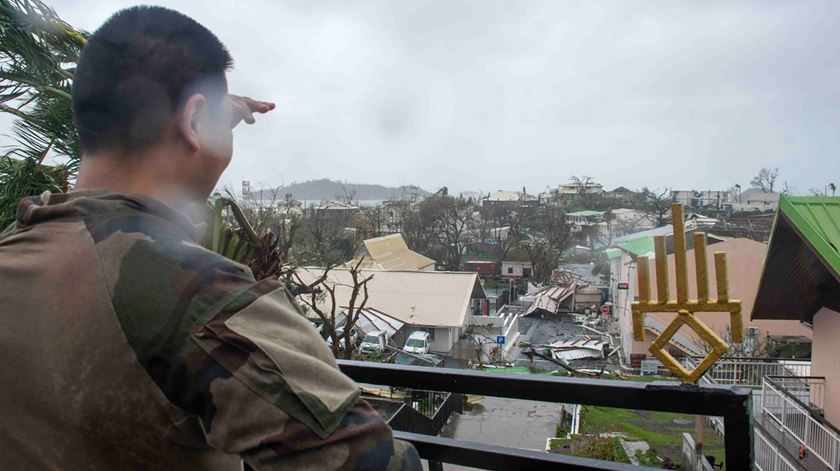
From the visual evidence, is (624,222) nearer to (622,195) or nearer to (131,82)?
(622,195)

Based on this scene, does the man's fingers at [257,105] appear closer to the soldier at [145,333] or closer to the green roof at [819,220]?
the soldier at [145,333]

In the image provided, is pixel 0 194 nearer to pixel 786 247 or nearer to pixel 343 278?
pixel 786 247

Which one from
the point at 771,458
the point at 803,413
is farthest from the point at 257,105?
the point at 771,458

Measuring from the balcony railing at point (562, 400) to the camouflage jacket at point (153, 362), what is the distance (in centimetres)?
45

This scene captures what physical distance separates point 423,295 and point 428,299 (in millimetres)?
122

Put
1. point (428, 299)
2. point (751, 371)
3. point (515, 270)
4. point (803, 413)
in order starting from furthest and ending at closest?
1. point (515, 270)
2. point (428, 299)
3. point (751, 371)
4. point (803, 413)

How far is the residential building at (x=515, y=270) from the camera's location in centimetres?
1831

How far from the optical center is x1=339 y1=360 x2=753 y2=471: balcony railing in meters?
0.78

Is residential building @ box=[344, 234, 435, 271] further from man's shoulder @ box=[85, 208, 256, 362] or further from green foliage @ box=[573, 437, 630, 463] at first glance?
man's shoulder @ box=[85, 208, 256, 362]

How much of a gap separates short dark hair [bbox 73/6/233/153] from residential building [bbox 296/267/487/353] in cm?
1039

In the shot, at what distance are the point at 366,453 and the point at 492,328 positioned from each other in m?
12.4

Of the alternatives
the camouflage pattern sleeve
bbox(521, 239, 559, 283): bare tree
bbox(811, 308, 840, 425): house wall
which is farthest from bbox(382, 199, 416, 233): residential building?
the camouflage pattern sleeve

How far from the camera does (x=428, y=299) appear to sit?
11.2 meters

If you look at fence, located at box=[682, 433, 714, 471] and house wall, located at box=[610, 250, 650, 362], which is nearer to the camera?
fence, located at box=[682, 433, 714, 471]
